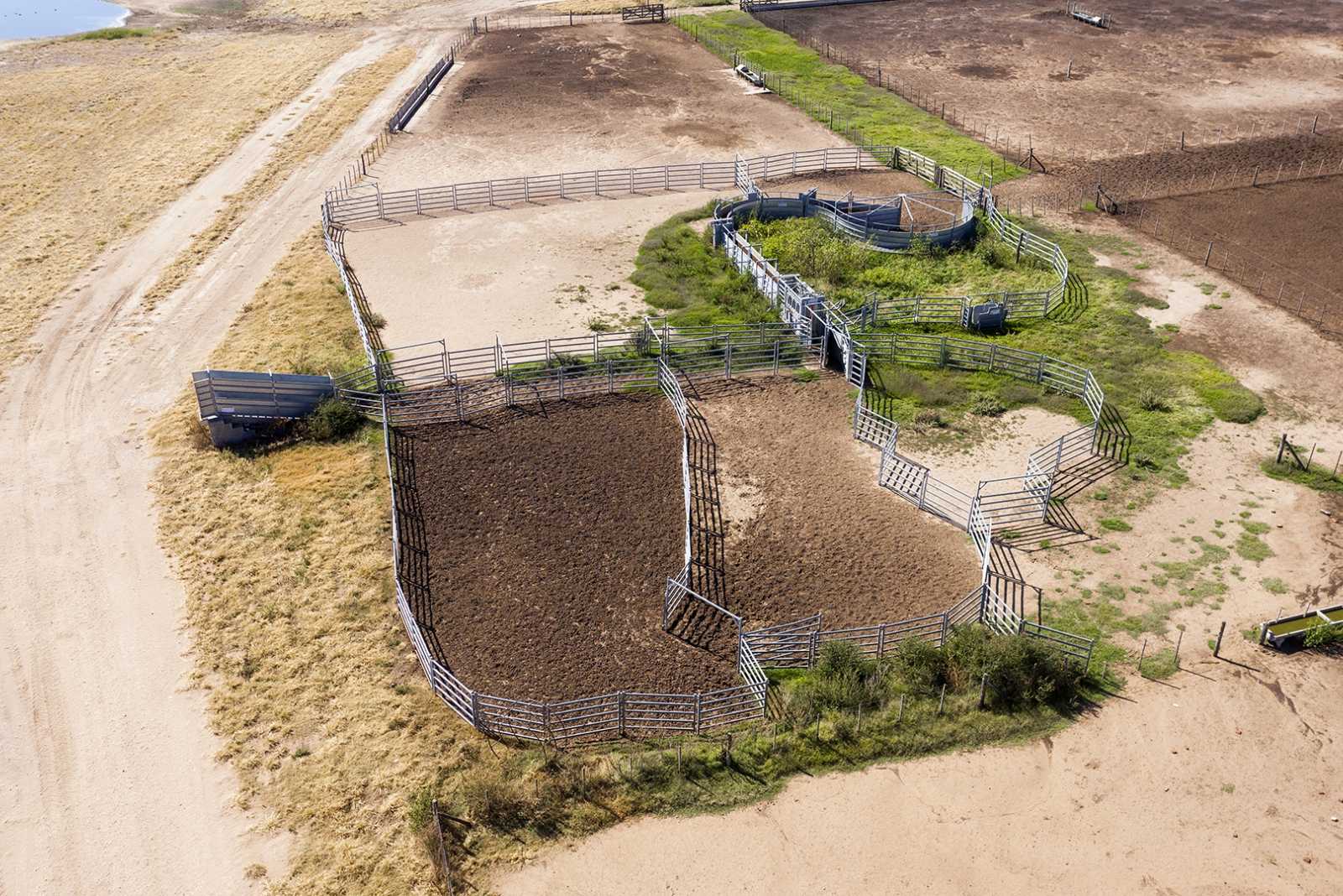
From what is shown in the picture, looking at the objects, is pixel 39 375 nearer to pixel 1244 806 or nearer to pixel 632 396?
pixel 632 396

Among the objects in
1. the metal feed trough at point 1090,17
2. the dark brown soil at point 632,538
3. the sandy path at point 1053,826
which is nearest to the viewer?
the sandy path at point 1053,826

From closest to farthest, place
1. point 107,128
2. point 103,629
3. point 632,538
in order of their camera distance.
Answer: point 103,629
point 632,538
point 107,128

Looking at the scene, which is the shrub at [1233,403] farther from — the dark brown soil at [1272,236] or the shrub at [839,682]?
the shrub at [839,682]

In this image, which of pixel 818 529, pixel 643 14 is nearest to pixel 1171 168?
pixel 818 529

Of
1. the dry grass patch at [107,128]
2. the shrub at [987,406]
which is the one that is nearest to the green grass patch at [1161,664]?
the shrub at [987,406]

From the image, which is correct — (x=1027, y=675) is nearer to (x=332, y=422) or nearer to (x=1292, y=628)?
(x=1292, y=628)
